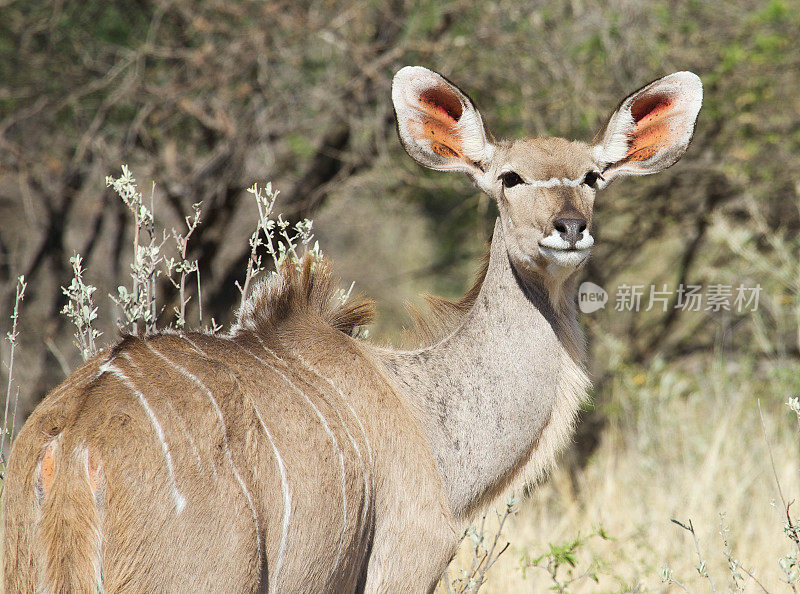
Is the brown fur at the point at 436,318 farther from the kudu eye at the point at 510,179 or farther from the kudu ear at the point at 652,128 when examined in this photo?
the kudu ear at the point at 652,128

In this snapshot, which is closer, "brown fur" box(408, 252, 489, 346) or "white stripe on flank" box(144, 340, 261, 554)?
"white stripe on flank" box(144, 340, 261, 554)

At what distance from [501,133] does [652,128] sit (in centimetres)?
277

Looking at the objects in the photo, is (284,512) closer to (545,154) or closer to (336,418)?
(336,418)

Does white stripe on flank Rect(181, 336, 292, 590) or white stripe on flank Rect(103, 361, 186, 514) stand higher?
white stripe on flank Rect(103, 361, 186, 514)

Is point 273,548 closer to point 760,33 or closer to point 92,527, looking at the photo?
point 92,527

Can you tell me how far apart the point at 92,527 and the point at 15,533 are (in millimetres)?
205

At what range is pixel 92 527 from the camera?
→ 1.87m

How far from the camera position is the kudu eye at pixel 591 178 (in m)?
2.96

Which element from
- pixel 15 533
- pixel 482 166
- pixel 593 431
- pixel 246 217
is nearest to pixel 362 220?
pixel 246 217

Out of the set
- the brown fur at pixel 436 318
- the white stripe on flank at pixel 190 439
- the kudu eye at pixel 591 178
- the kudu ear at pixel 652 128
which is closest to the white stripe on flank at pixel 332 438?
the white stripe on flank at pixel 190 439

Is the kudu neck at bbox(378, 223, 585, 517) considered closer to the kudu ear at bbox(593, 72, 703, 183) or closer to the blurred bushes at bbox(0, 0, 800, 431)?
the kudu ear at bbox(593, 72, 703, 183)

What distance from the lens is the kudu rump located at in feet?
6.25

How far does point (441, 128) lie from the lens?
10.1 feet

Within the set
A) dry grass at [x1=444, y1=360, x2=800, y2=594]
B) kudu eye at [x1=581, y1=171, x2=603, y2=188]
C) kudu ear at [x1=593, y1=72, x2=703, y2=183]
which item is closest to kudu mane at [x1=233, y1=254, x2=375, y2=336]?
kudu eye at [x1=581, y1=171, x2=603, y2=188]
